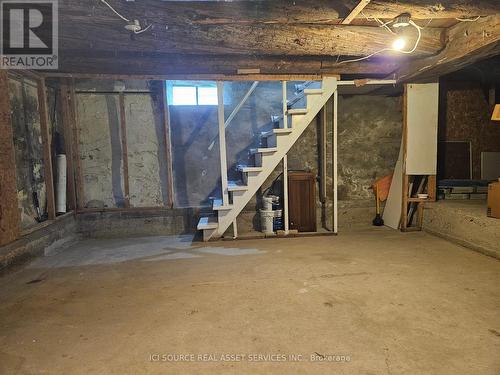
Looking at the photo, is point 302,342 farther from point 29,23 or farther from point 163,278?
point 29,23

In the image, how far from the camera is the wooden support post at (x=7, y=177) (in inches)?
114

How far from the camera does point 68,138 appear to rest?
14.1 ft

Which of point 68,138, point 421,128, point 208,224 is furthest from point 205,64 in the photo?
point 421,128

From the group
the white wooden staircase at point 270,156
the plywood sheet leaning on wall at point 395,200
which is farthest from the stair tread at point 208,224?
the plywood sheet leaning on wall at point 395,200

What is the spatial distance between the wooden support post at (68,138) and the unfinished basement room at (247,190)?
21mm

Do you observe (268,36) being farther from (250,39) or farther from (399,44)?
(399,44)

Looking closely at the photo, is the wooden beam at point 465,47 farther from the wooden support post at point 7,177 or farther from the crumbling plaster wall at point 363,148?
the wooden support post at point 7,177

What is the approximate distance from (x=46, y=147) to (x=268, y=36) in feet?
9.68

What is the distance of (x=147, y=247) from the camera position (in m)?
3.89

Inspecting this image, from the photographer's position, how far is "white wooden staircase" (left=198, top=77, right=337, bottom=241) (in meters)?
3.92

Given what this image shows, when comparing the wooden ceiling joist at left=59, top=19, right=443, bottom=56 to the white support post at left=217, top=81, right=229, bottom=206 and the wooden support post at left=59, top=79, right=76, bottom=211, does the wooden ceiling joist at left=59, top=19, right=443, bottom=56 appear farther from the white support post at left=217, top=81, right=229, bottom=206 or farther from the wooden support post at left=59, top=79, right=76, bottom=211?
the wooden support post at left=59, top=79, right=76, bottom=211

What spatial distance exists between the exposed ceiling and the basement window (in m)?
0.88

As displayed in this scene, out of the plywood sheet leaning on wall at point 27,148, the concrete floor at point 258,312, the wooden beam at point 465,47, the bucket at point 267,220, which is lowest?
the concrete floor at point 258,312

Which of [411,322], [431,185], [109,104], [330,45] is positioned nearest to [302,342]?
[411,322]
